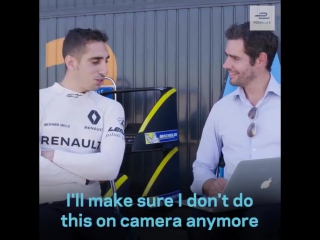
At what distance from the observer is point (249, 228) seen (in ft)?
8.11

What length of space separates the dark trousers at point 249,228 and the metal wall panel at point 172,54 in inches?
10.0

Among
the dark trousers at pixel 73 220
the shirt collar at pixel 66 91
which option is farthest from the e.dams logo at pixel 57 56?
the dark trousers at pixel 73 220

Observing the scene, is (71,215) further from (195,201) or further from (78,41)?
(78,41)

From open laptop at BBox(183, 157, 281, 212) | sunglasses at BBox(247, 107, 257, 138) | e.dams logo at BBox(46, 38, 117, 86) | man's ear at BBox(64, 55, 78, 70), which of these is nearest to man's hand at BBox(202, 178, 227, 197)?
open laptop at BBox(183, 157, 281, 212)

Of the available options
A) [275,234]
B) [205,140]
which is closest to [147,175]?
[205,140]

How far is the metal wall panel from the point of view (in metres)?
2.52

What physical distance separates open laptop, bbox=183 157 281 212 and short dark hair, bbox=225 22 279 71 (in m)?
0.54

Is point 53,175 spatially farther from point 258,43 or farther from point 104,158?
point 258,43

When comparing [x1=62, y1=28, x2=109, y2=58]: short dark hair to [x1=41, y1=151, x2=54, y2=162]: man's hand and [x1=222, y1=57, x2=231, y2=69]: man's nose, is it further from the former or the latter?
[x1=222, y1=57, x2=231, y2=69]: man's nose

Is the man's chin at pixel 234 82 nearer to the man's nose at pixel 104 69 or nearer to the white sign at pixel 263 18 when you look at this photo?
the white sign at pixel 263 18

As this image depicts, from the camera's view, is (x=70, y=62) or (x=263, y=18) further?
(x=70, y=62)

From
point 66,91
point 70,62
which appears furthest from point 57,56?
point 66,91

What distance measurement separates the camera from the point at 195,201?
2.51 m

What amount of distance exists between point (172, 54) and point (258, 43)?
0.49 metres
